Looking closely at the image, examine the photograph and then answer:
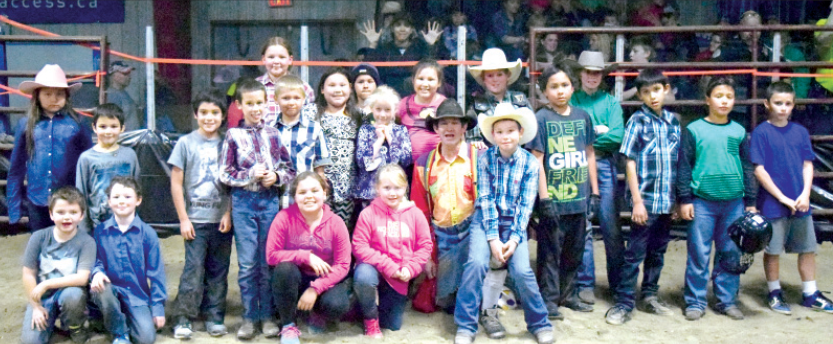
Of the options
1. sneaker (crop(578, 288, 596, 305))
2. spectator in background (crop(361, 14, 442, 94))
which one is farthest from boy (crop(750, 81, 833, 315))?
spectator in background (crop(361, 14, 442, 94))

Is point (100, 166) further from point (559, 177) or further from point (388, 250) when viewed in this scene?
point (559, 177)

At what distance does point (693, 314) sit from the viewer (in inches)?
185

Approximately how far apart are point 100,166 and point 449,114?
1950 millimetres

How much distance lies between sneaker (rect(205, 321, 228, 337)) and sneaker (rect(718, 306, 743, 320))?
9.60 ft

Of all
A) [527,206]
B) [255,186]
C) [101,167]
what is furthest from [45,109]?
[527,206]

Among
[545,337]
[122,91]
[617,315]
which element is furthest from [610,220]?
[122,91]

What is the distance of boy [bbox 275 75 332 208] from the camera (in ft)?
14.4

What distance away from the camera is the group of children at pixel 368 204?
13.9 ft

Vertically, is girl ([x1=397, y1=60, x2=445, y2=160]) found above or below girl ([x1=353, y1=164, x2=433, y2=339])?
above

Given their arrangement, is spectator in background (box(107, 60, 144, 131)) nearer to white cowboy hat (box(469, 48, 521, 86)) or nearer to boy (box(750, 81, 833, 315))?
white cowboy hat (box(469, 48, 521, 86))

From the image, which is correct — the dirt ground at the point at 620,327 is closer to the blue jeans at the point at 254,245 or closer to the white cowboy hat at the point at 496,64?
the blue jeans at the point at 254,245

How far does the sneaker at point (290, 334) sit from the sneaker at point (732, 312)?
253 centimetres

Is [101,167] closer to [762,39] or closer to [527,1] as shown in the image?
[527,1]

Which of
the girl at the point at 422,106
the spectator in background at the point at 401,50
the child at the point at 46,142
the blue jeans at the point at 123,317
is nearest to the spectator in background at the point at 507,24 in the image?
the spectator in background at the point at 401,50
